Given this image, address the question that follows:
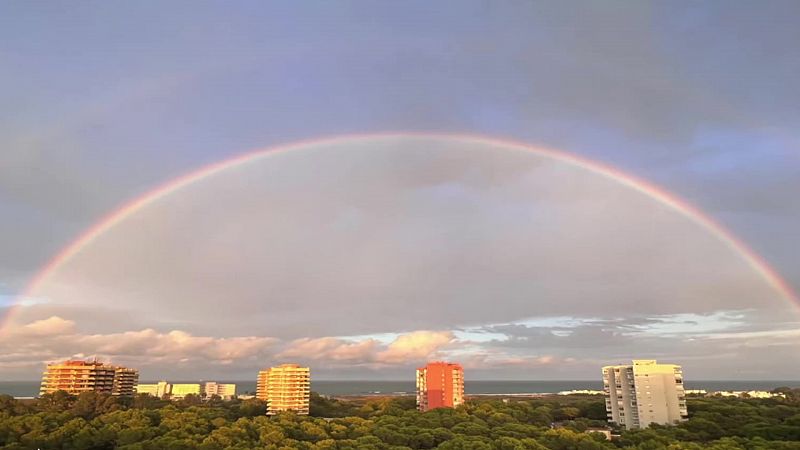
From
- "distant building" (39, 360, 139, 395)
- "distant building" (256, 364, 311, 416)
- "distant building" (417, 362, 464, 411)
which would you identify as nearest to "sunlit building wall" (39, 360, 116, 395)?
"distant building" (39, 360, 139, 395)

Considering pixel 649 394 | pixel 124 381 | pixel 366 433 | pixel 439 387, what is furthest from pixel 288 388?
pixel 649 394

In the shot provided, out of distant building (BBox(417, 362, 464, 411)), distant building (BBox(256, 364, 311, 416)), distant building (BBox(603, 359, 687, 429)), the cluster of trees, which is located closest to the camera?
the cluster of trees

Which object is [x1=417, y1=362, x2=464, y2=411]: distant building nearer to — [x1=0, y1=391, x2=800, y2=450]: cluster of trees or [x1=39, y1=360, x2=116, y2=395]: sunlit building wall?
[x1=0, y1=391, x2=800, y2=450]: cluster of trees

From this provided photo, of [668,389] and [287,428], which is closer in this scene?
[287,428]

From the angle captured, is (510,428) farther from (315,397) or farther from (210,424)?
(315,397)

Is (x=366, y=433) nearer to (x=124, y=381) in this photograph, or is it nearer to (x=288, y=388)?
(x=288, y=388)

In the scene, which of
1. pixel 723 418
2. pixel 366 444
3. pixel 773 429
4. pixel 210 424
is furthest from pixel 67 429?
pixel 723 418

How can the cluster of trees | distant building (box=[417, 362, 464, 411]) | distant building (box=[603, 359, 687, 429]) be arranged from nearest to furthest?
the cluster of trees < distant building (box=[603, 359, 687, 429]) < distant building (box=[417, 362, 464, 411])
